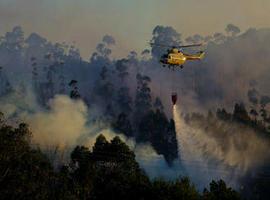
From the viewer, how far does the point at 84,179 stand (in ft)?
383

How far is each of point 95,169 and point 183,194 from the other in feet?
99.5

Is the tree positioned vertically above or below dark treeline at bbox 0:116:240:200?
below

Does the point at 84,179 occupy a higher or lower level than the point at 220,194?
higher

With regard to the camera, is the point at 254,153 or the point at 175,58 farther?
the point at 254,153

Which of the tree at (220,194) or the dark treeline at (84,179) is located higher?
the dark treeline at (84,179)

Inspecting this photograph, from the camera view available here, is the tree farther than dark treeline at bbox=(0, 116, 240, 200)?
Yes

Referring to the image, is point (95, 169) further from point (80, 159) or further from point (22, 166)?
point (22, 166)

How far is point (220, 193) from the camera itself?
103 m

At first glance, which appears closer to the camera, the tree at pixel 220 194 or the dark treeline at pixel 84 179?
the dark treeline at pixel 84 179

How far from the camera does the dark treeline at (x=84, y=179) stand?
79.6 metres

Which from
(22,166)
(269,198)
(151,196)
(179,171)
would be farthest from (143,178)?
(179,171)

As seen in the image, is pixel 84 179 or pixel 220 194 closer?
pixel 220 194

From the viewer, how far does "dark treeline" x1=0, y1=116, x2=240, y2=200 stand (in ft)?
261

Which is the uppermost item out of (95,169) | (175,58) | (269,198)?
(175,58)
